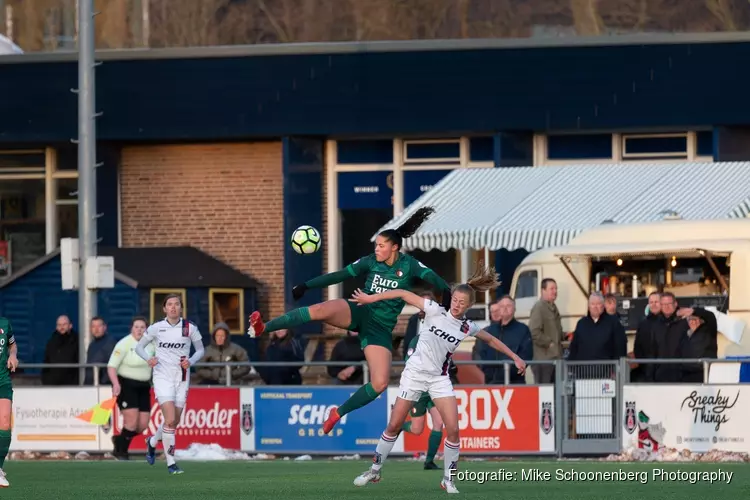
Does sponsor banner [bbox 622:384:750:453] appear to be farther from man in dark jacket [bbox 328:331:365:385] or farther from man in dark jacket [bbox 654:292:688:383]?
man in dark jacket [bbox 328:331:365:385]

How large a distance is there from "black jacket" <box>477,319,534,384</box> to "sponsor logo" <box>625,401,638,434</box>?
1.47m

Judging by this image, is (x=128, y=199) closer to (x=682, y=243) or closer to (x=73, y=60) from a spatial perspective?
(x=73, y=60)

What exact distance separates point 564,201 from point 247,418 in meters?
8.77

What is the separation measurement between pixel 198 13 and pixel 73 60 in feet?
8.79

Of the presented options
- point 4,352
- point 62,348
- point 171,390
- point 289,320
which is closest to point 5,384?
point 4,352

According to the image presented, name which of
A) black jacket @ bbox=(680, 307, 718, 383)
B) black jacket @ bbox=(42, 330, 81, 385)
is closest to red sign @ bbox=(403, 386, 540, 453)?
black jacket @ bbox=(680, 307, 718, 383)

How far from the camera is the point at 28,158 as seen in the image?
3659cm

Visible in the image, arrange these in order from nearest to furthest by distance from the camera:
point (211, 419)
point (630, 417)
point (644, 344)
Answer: point (630, 417), point (644, 344), point (211, 419)

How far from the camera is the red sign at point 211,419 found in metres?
22.0

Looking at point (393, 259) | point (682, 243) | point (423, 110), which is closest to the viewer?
point (393, 259)

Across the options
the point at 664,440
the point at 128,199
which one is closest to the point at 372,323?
the point at 664,440

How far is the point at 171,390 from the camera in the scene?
59.9ft

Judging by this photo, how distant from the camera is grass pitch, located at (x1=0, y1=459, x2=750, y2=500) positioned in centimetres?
1337

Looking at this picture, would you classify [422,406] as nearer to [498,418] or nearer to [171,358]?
[171,358]
